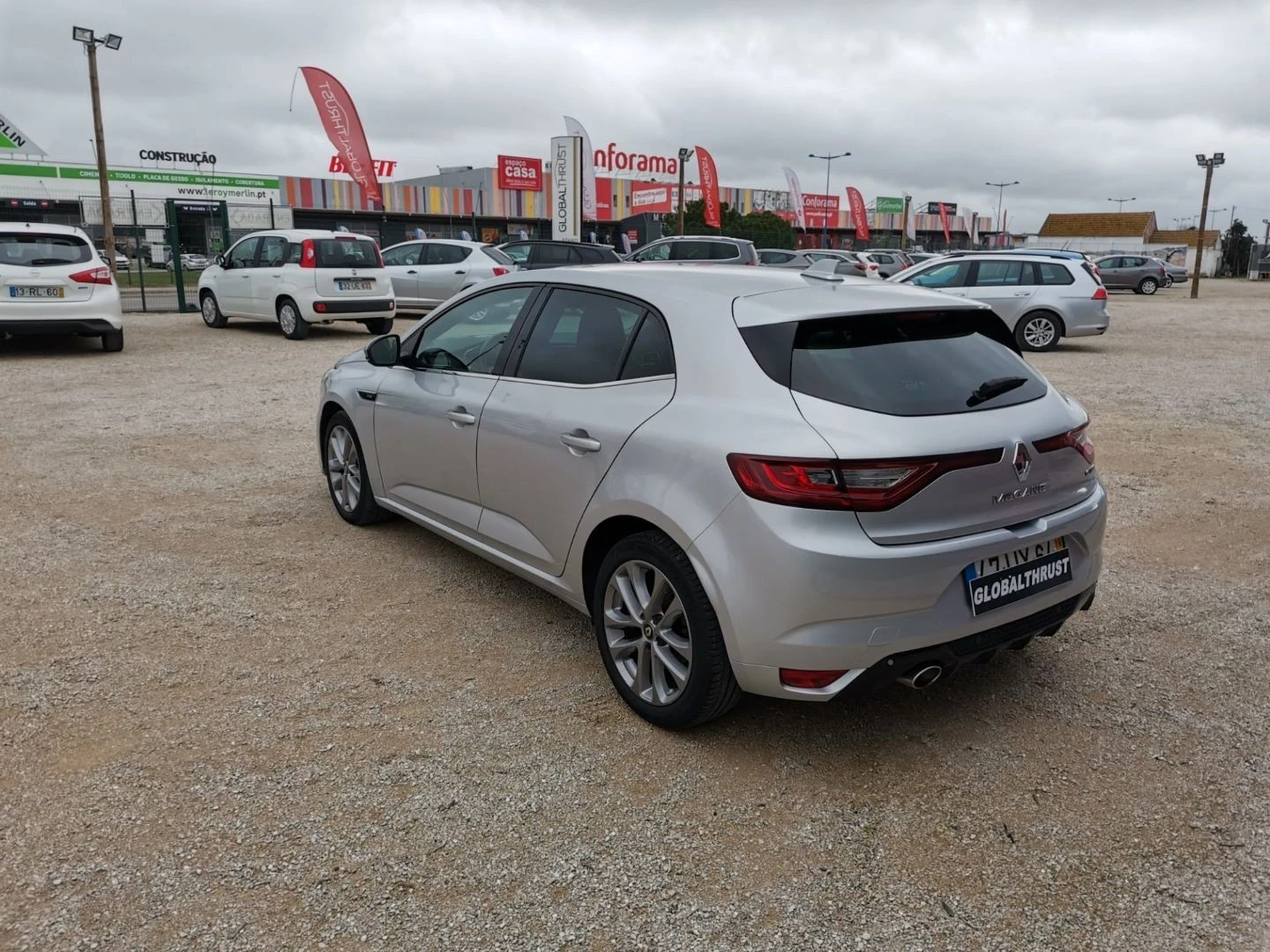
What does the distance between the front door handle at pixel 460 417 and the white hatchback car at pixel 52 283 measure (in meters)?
10.0

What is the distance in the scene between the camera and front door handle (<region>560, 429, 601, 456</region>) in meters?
3.44

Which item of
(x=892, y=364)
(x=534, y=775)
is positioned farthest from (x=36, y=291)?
(x=892, y=364)

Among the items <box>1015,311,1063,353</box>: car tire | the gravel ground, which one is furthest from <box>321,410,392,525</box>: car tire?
<box>1015,311,1063,353</box>: car tire

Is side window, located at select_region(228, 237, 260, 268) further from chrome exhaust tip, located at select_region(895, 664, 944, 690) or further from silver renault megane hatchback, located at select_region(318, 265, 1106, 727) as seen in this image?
chrome exhaust tip, located at select_region(895, 664, 944, 690)

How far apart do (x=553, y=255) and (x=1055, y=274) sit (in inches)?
358

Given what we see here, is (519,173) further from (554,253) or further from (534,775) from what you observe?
(534,775)

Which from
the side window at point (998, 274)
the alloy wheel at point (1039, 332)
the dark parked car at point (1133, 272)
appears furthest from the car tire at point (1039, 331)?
the dark parked car at point (1133, 272)

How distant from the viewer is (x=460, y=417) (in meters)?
4.22

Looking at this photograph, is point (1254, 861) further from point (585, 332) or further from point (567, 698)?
point (585, 332)

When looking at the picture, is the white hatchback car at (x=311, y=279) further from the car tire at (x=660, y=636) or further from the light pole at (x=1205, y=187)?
the light pole at (x=1205, y=187)

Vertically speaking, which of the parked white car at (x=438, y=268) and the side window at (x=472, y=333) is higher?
the parked white car at (x=438, y=268)

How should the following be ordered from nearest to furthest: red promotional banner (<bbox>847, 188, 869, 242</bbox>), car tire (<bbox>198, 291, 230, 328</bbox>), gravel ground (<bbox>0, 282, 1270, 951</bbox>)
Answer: gravel ground (<bbox>0, 282, 1270, 951</bbox>) < car tire (<bbox>198, 291, 230, 328</bbox>) < red promotional banner (<bbox>847, 188, 869, 242</bbox>)

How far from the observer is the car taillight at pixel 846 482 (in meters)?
2.80

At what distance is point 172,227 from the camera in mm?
18953
